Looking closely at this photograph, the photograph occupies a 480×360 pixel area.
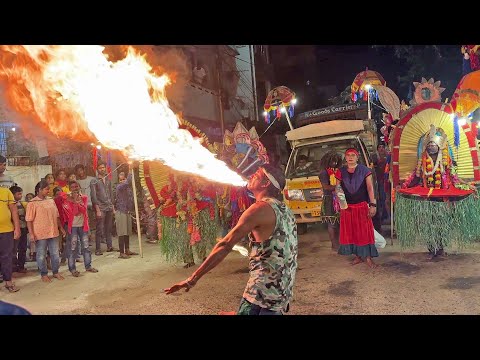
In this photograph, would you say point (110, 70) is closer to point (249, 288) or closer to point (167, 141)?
point (167, 141)

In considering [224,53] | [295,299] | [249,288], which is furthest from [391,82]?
[249,288]

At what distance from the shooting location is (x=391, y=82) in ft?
60.2

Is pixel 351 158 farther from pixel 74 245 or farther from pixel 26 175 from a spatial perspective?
pixel 26 175

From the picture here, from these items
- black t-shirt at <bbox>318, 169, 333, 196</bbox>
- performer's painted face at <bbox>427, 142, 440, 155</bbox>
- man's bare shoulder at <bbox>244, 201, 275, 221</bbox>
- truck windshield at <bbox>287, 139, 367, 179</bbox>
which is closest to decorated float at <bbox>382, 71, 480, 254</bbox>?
performer's painted face at <bbox>427, 142, 440, 155</bbox>

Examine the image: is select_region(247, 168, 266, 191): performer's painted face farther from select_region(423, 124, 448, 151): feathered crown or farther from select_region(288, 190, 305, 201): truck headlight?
select_region(288, 190, 305, 201): truck headlight

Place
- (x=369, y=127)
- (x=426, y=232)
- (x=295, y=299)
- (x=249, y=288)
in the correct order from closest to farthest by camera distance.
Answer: (x=249, y=288)
(x=295, y=299)
(x=426, y=232)
(x=369, y=127)

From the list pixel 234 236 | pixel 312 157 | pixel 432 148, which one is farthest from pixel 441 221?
pixel 234 236

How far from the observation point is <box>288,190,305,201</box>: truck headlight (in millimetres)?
8320

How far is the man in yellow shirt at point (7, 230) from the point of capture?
599 centimetres

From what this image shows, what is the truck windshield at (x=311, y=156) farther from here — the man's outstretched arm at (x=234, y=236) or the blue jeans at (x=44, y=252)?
the man's outstretched arm at (x=234, y=236)

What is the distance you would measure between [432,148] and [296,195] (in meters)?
2.90

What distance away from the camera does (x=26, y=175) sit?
8.98m

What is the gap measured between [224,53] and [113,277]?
1451cm

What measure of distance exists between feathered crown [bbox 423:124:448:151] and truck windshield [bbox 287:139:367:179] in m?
2.14
